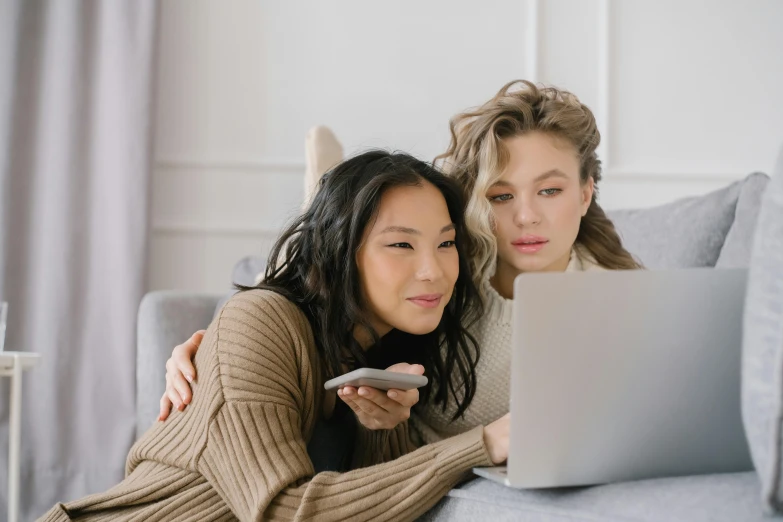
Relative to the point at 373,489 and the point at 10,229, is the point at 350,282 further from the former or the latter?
the point at 10,229

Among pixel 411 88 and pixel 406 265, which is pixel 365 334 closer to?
pixel 406 265

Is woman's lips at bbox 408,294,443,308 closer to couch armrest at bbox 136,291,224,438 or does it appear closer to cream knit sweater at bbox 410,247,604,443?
cream knit sweater at bbox 410,247,604,443

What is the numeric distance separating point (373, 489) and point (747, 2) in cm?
259

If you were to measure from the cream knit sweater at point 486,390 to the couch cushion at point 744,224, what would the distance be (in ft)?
1.80

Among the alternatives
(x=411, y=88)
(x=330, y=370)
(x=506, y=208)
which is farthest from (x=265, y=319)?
(x=411, y=88)

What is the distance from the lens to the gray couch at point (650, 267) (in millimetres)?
813

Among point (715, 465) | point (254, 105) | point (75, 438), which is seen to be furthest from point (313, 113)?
point (715, 465)

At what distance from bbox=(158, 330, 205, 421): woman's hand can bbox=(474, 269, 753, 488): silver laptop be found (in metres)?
0.60

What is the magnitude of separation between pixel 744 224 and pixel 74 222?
1924mm

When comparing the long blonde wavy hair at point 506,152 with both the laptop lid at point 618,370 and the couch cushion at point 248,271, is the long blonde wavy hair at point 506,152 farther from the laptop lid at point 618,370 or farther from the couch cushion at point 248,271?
the couch cushion at point 248,271

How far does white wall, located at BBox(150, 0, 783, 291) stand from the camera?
2.81 m

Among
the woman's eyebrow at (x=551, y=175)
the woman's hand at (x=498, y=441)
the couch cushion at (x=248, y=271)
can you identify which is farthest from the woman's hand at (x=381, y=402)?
the couch cushion at (x=248, y=271)

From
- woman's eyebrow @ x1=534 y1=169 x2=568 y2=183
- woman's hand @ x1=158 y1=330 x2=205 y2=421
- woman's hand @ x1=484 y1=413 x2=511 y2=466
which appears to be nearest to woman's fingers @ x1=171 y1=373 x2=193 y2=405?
woman's hand @ x1=158 y1=330 x2=205 y2=421

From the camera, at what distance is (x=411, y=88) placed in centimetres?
286
